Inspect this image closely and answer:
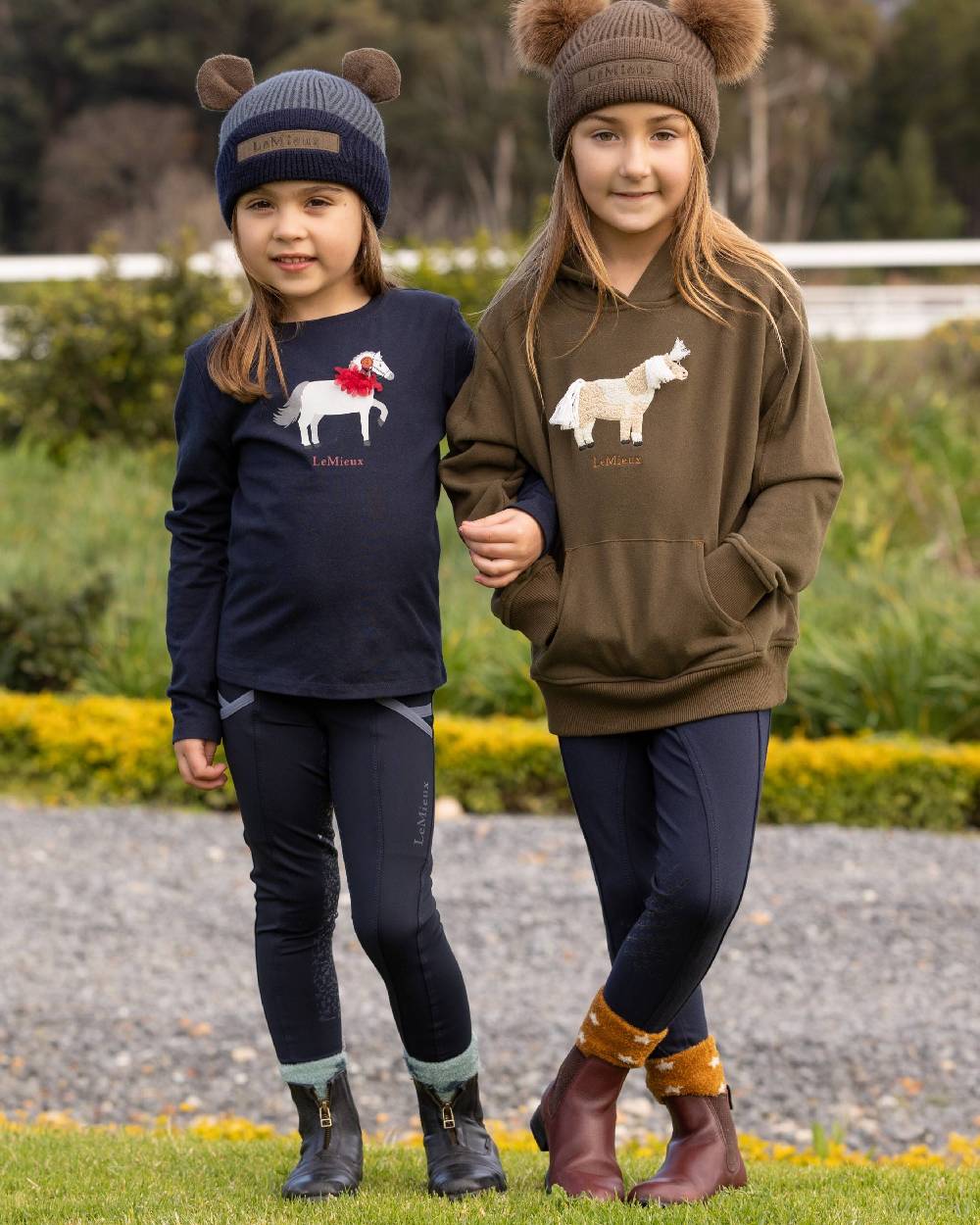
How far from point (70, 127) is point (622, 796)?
38703 millimetres

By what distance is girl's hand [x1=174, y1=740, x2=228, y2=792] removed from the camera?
2814 mm

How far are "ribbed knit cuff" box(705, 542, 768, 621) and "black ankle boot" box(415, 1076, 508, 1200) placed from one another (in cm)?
96

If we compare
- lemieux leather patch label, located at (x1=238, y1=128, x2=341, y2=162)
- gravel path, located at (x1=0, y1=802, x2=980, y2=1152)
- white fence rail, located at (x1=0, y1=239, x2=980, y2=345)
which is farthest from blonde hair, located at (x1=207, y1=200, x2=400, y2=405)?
white fence rail, located at (x1=0, y1=239, x2=980, y2=345)

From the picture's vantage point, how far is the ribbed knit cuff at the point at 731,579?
8.43 ft

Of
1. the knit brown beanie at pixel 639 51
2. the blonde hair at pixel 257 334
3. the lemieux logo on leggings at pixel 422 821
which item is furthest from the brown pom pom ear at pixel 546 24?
the lemieux logo on leggings at pixel 422 821

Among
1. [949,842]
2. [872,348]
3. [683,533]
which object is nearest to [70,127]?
[872,348]

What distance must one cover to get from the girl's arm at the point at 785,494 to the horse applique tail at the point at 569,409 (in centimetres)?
30

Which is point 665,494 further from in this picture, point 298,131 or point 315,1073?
point 315,1073

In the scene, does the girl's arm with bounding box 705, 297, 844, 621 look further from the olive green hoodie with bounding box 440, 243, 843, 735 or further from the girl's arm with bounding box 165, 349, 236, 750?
the girl's arm with bounding box 165, 349, 236, 750

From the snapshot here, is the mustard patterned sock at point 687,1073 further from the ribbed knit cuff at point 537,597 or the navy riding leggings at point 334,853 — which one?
the ribbed knit cuff at point 537,597

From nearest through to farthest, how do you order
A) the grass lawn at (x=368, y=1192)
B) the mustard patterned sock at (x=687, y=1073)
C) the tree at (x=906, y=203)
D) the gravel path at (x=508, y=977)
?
the grass lawn at (x=368, y=1192)
the mustard patterned sock at (x=687, y=1073)
the gravel path at (x=508, y=977)
the tree at (x=906, y=203)

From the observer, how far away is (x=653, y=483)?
2.59 m

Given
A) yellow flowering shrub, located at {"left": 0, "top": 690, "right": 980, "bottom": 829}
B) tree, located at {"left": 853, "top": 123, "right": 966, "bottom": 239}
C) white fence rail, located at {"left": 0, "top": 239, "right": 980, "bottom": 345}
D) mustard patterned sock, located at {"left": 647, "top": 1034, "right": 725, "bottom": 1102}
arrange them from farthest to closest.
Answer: tree, located at {"left": 853, "top": 123, "right": 966, "bottom": 239} < white fence rail, located at {"left": 0, "top": 239, "right": 980, "bottom": 345} < yellow flowering shrub, located at {"left": 0, "top": 690, "right": 980, "bottom": 829} < mustard patterned sock, located at {"left": 647, "top": 1034, "right": 725, "bottom": 1102}

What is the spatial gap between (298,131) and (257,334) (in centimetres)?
34
